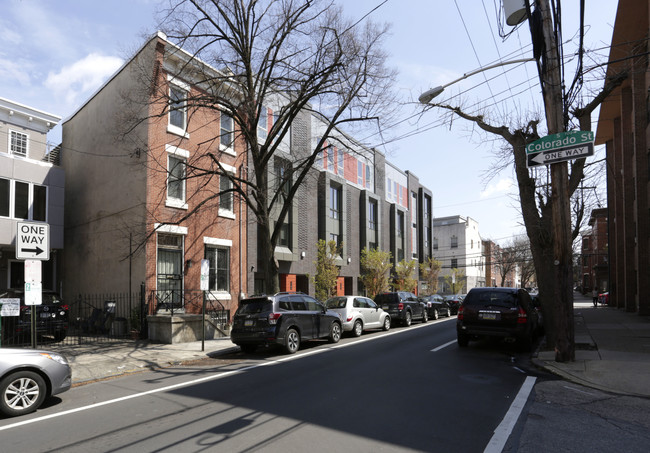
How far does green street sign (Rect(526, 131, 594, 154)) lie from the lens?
9172 mm

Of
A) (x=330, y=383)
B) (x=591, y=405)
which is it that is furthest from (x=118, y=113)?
(x=591, y=405)

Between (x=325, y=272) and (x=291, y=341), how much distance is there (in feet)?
41.7

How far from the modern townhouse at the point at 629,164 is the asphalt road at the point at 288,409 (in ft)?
43.7

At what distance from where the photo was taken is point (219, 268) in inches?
767

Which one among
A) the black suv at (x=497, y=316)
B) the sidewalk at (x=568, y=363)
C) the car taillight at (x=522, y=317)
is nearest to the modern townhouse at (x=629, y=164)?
the sidewalk at (x=568, y=363)

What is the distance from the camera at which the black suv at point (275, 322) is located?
11984 mm

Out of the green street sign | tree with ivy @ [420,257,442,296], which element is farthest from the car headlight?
tree with ivy @ [420,257,442,296]

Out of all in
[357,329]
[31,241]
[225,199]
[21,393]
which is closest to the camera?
[21,393]

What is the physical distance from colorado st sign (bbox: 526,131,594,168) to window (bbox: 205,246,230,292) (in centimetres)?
1342

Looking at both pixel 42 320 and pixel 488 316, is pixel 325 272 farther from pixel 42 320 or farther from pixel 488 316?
pixel 42 320

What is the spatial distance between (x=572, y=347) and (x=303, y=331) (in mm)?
6791

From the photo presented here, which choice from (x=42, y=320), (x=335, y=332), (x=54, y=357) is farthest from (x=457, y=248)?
(x=54, y=357)

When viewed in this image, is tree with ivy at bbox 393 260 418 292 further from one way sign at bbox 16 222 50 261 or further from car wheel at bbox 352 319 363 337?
one way sign at bbox 16 222 50 261

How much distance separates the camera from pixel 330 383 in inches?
319
